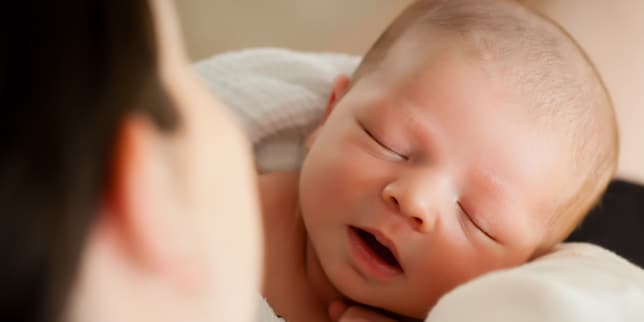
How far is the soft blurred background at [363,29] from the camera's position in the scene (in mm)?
1146

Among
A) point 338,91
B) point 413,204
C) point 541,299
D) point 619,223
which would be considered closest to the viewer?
point 541,299

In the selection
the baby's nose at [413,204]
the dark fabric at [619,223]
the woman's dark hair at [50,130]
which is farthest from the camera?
the dark fabric at [619,223]

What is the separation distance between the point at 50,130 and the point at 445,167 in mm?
522

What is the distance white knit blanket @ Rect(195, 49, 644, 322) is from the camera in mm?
511

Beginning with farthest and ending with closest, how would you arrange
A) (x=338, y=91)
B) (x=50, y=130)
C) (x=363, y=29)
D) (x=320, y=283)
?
(x=363, y=29) < (x=338, y=91) < (x=320, y=283) < (x=50, y=130)

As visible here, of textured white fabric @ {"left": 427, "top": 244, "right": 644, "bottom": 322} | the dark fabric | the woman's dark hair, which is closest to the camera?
the woman's dark hair

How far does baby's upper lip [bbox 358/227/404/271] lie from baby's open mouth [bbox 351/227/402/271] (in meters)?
0.01

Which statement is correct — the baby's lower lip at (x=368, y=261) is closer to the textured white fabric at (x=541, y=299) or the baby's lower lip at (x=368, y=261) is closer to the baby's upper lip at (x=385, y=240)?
the baby's upper lip at (x=385, y=240)

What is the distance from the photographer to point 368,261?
676 millimetres

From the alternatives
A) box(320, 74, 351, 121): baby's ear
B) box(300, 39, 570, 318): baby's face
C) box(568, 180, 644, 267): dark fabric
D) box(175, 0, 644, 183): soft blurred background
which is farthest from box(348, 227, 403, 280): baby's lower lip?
box(175, 0, 644, 183): soft blurred background

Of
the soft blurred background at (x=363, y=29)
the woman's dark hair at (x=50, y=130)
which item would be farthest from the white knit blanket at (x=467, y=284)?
the woman's dark hair at (x=50, y=130)

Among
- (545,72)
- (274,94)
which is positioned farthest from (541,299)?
(274,94)

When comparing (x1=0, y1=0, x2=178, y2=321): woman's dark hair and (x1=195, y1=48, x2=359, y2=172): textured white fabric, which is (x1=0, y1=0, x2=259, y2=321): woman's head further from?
(x1=195, y1=48, x2=359, y2=172): textured white fabric

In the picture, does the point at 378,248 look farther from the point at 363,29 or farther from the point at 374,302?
the point at 363,29
